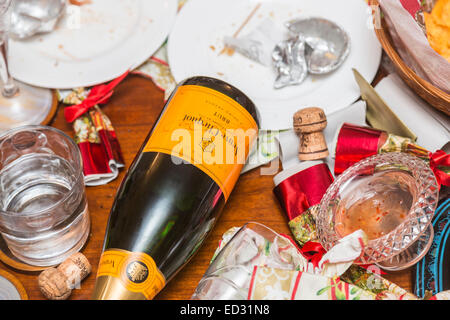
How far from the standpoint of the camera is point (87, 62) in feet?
2.33

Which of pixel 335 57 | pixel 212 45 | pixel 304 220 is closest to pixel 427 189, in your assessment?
pixel 304 220

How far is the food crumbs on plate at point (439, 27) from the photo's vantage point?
612 millimetres

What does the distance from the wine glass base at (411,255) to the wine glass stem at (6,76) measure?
1.75 feet

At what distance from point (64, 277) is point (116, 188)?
0.13 meters

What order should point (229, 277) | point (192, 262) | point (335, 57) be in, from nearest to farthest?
point (229, 277) → point (192, 262) → point (335, 57)

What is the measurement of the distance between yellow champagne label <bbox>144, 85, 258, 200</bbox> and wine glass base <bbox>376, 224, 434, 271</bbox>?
194 mm

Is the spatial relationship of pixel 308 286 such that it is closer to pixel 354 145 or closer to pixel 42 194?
pixel 354 145

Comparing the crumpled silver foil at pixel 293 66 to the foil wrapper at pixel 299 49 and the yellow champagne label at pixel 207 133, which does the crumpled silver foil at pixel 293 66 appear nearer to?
the foil wrapper at pixel 299 49

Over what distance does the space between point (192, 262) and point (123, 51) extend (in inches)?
13.4

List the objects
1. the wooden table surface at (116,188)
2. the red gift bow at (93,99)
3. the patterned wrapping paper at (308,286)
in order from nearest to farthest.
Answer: the patterned wrapping paper at (308,286) < the wooden table surface at (116,188) < the red gift bow at (93,99)

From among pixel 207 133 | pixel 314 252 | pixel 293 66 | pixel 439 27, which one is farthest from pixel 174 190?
pixel 439 27

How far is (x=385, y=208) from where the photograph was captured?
54 centimetres

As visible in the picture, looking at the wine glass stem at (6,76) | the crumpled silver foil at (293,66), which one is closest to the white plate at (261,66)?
the crumpled silver foil at (293,66)

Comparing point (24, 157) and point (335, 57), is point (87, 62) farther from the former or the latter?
point (335, 57)
